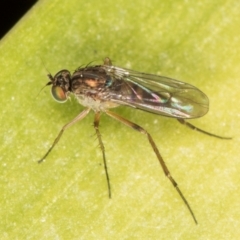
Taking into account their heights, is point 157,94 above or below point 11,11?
below

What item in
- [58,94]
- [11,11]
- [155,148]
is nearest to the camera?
[155,148]

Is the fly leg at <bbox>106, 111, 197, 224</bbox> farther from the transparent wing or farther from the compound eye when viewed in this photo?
the compound eye

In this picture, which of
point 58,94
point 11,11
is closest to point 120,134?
point 58,94

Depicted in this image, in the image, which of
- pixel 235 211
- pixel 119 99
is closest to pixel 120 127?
pixel 119 99

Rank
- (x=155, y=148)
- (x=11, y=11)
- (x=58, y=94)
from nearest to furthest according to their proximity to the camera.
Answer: (x=155, y=148) → (x=58, y=94) → (x=11, y=11)

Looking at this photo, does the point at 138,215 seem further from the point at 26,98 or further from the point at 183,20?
the point at 183,20

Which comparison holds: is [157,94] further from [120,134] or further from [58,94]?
[58,94]

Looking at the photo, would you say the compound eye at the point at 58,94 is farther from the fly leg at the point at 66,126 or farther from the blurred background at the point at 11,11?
the blurred background at the point at 11,11
